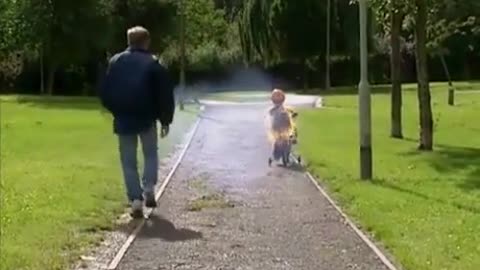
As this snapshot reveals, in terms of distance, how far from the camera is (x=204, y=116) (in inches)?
1618

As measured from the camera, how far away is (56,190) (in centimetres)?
1557

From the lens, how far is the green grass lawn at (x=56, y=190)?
1044 centimetres

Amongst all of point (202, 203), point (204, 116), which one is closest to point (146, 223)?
point (202, 203)

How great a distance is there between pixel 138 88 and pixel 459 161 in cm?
1128

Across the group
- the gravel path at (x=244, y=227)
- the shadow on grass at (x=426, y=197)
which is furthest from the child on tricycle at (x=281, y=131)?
the shadow on grass at (x=426, y=197)

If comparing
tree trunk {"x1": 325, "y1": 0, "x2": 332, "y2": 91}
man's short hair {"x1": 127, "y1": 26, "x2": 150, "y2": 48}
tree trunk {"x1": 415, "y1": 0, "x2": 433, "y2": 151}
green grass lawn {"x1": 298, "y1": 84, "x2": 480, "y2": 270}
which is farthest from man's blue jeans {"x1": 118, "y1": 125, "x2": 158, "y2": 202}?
tree trunk {"x1": 325, "y1": 0, "x2": 332, "y2": 91}

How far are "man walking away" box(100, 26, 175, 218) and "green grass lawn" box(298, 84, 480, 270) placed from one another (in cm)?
254

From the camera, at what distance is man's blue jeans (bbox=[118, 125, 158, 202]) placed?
42.1 ft

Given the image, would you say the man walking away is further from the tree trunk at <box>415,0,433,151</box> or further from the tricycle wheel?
the tree trunk at <box>415,0,433,151</box>

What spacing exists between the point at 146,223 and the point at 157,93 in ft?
4.81

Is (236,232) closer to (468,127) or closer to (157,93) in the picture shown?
(157,93)

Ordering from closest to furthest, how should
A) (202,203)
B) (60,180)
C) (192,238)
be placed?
(192,238)
(202,203)
(60,180)

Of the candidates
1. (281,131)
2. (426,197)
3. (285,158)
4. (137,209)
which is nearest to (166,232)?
(137,209)

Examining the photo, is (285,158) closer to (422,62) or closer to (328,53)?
(422,62)
